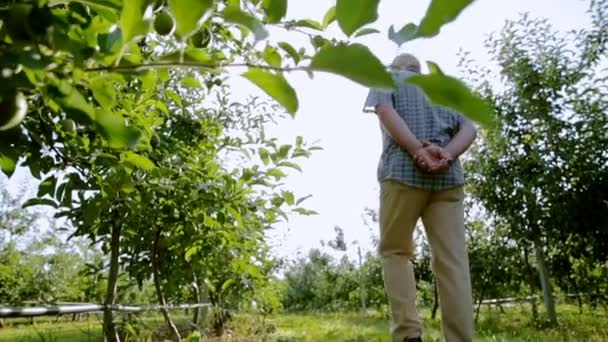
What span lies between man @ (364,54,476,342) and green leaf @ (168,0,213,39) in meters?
1.53

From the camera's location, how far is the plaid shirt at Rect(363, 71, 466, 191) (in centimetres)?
182

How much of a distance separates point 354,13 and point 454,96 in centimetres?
7

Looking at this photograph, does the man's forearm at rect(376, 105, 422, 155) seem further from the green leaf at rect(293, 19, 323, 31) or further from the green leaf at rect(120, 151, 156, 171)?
the green leaf at rect(293, 19, 323, 31)

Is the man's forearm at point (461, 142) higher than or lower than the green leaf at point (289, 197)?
higher

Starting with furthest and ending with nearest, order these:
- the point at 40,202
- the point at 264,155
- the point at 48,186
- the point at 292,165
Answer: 1. the point at 264,155
2. the point at 292,165
3. the point at 40,202
4. the point at 48,186

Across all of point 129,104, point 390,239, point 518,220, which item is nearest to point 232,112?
point 390,239

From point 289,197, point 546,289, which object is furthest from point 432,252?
point 546,289

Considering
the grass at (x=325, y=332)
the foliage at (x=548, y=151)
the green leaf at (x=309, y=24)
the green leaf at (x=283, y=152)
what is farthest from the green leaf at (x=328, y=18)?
the foliage at (x=548, y=151)

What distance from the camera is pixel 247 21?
291 millimetres

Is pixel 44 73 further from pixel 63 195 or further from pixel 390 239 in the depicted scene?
pixel 390 239

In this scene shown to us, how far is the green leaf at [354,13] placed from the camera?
27 centimetres

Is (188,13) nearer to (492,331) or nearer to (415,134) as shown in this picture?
(415,134)

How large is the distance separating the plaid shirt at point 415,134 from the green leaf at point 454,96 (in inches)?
61.8

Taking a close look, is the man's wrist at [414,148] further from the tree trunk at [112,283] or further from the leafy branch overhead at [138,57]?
the leafy branch overhead at [138,57]
